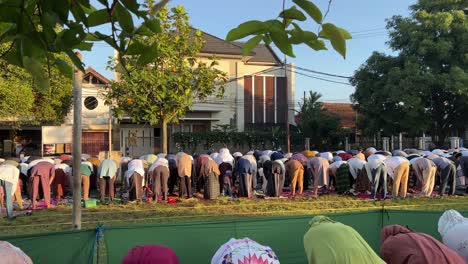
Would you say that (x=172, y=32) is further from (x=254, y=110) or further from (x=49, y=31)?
(x=254, y=110)

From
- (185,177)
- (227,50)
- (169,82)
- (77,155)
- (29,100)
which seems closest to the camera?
(77,155)

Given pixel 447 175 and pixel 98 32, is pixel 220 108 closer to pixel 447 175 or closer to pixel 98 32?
pixel 447 175

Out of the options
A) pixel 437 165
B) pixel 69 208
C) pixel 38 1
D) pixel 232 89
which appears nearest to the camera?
pixel 38 1

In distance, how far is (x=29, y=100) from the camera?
1859 centimetres

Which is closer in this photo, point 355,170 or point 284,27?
point 284,27

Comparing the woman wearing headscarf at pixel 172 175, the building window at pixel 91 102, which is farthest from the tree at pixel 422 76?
the building window at pixel 91 102

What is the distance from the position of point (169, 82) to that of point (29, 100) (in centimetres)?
711

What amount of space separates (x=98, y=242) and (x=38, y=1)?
3.41m

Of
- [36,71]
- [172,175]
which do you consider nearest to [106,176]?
[172,175]

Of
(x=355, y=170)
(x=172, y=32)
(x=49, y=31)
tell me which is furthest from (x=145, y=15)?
(x=172, y=32)

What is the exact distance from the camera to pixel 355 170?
1360cm

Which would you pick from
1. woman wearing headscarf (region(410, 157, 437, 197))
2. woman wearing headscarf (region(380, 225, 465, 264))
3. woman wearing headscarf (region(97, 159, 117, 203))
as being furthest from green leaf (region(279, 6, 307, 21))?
woman wearing headscarf (region(410, 157, 437, 197))

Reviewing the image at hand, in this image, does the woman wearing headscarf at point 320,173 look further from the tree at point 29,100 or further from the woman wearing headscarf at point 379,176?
the tree at point 29,100

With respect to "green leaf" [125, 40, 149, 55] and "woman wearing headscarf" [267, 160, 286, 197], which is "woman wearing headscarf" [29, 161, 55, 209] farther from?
"green leaf" [125, 40, 149, 55]
